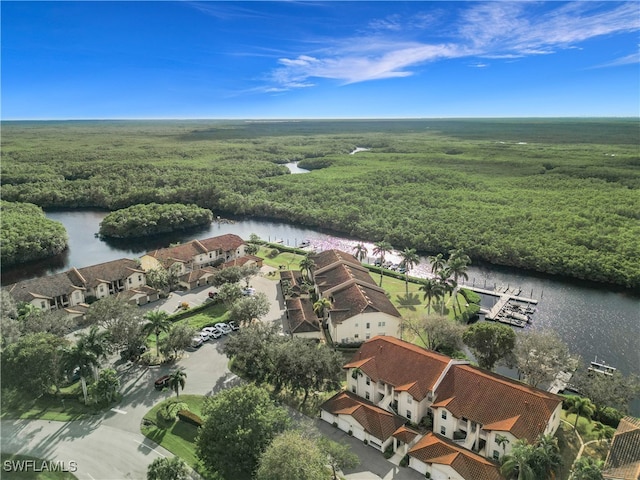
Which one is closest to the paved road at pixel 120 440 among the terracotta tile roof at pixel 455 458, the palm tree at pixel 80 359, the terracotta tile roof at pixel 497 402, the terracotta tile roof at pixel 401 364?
the terracotta tile roof at pixel 455 458

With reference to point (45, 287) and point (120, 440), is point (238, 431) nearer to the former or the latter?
point (120, 440)

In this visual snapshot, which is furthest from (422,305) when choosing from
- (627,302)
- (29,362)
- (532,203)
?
(532,203)

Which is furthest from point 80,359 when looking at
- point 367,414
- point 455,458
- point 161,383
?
point 455,458

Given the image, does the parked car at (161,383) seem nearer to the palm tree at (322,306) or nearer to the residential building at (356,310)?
the palm tree at (322,306)

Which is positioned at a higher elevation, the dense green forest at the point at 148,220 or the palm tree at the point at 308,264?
the palm tree at the point at 308,264

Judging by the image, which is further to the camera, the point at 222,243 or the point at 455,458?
the point at 222,243
